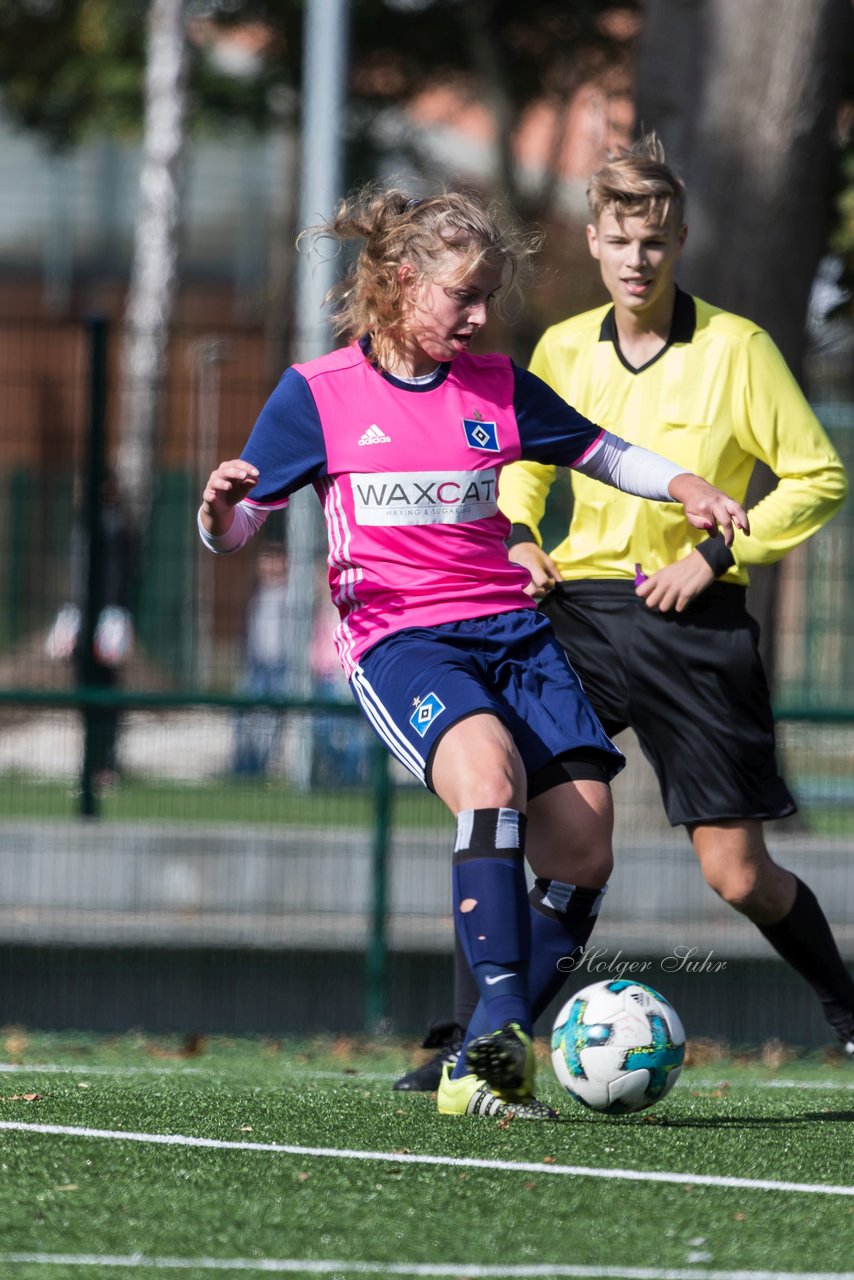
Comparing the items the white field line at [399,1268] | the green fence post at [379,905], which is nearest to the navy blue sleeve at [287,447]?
the white field line at [399,1268]

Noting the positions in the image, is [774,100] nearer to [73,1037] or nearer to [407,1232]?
[73,1037]

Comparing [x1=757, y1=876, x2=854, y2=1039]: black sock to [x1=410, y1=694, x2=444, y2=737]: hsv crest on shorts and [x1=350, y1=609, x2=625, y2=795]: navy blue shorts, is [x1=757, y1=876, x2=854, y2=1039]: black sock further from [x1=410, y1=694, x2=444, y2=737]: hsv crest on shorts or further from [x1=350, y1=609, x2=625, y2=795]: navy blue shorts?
[x1=410, y1=694, x2=444, y2=737]: hsv crest on shorts

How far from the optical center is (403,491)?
4.78m

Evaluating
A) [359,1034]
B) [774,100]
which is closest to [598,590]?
[359,1034]

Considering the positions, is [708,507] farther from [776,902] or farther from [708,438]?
[776,902]

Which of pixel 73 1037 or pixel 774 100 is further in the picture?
pixel 774 100

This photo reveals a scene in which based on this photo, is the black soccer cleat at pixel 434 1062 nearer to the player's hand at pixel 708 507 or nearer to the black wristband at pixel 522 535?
the black wristband at pixel 522 535

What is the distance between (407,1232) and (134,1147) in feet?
2.90

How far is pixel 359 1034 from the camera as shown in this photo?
336 inches

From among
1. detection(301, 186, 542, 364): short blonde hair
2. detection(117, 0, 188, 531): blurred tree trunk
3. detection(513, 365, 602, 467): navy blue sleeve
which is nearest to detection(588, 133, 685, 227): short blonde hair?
detection(301, 186, 542, 364): short blonde hair

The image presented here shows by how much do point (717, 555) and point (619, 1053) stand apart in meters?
1.35

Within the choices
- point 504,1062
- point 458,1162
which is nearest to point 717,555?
point 504,1062

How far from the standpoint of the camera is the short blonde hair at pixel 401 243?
190 inches

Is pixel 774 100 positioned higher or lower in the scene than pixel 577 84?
lower
